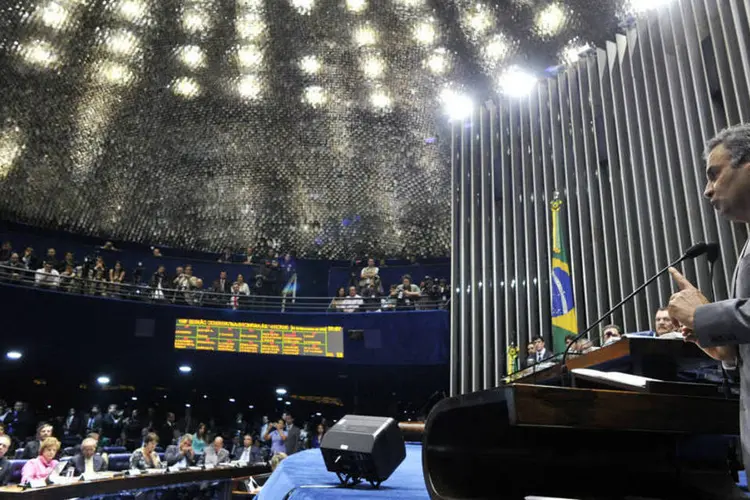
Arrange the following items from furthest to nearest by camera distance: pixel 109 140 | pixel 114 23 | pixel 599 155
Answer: pixel 109 140 → pixel 114 23 → pixel 599 155

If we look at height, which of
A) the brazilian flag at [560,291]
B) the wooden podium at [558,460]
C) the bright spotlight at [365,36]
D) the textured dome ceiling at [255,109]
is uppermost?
the bright spotlight at [365,36]

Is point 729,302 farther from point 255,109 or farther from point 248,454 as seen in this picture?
point 255,109

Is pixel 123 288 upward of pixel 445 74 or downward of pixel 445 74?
downward

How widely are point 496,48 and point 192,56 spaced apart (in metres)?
6.79

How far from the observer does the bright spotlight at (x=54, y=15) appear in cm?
1122

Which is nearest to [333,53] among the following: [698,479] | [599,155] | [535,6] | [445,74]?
[445,74]

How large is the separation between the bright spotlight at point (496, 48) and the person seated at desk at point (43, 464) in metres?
10.7

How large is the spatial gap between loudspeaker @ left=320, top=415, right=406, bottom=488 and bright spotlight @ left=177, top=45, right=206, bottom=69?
483 inches

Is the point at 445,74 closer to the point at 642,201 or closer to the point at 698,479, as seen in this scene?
the point at 642,201

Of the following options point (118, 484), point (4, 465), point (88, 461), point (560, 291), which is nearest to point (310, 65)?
point (560, 291)

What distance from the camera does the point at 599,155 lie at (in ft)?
27.0

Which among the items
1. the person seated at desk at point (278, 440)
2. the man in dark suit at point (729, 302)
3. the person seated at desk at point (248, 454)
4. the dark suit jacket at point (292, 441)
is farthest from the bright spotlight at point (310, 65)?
the man in dark suit at point (729, 302)

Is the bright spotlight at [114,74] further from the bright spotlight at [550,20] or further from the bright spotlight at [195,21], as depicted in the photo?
the bright spotlight at [550,20]

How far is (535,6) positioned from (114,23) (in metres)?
8.58
